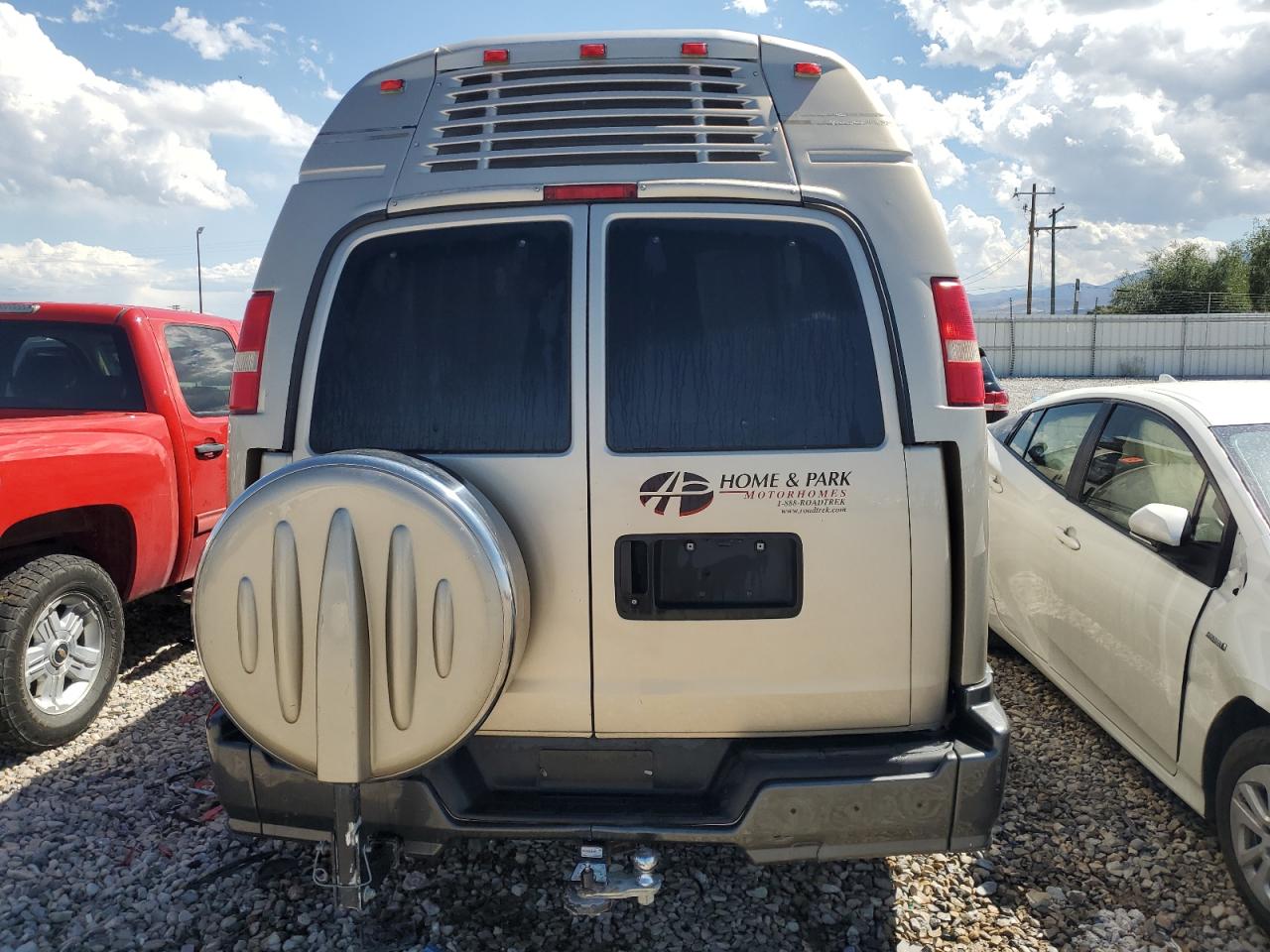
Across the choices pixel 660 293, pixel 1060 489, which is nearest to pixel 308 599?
pixel 660 293

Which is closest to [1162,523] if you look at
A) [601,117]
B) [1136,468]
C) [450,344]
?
[1136,468]

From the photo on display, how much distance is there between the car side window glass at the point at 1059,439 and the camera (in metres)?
4.38

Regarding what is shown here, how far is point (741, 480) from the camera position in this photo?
226cm

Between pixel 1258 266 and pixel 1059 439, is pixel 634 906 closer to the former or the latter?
pixel 1059 439

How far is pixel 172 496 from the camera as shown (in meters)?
4.73

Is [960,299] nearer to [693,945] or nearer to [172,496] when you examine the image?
[693,945]

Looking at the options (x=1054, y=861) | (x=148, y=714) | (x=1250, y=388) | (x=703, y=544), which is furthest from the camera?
(x=148, y=714)

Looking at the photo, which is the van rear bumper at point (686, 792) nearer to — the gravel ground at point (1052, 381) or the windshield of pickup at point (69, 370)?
the windshield of pickup at point (69, 370)

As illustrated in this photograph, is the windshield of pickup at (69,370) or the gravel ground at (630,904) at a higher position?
the windshield of pickup at (69,370)

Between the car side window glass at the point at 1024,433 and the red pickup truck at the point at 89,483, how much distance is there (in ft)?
14.9

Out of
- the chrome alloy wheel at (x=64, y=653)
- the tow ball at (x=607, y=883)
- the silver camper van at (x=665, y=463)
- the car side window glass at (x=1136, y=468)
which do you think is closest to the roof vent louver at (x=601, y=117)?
the silver camper van at (x=665, y=463)

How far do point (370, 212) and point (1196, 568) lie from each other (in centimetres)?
306

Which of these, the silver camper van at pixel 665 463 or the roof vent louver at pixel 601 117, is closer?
the silver camper van at pixel 665 463

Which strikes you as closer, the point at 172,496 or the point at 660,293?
the point at 660,293
